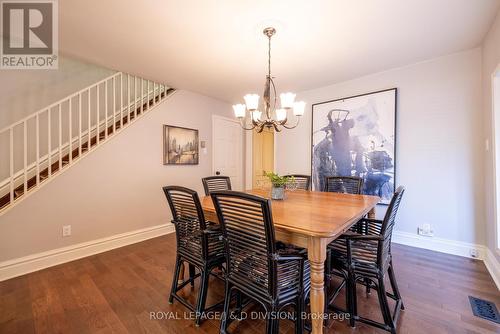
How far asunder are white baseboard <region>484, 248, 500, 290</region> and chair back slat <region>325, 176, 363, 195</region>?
136 cm

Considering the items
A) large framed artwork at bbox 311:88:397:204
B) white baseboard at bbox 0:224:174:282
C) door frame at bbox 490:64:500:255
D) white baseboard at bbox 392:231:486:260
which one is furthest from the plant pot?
white baseboard at bbox 0:224:174:282

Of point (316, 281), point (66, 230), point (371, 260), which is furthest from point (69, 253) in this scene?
point (371, 260)

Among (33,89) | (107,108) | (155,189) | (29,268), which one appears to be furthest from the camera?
(155,189)

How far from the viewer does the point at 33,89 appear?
2750 millimetres

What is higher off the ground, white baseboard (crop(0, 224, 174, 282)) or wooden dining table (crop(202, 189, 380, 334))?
wooden dining table (crop(202, 189, 380, 334))

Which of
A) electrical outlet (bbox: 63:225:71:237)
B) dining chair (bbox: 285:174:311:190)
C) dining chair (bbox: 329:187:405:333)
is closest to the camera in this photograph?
dining chair (bbox: 329:187:405:333)

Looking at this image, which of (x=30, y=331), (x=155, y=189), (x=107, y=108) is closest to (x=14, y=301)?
(x=30, y=331)

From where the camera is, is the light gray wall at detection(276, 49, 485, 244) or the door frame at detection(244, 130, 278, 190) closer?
the light gray wall at detection(276, 49, 485, 244)

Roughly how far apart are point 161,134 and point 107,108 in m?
0.81

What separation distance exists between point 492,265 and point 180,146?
425cm

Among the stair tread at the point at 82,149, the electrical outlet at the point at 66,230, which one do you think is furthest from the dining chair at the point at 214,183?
the electrical outlet at the point at 66,230

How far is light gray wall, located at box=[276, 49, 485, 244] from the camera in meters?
2.65

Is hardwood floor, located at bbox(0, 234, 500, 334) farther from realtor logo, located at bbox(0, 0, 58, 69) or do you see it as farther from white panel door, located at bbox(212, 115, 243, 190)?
realtor logo, located at bbox(0, 0, 58, 69)

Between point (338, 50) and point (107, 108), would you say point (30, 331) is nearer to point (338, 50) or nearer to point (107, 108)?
point (107, 108)
